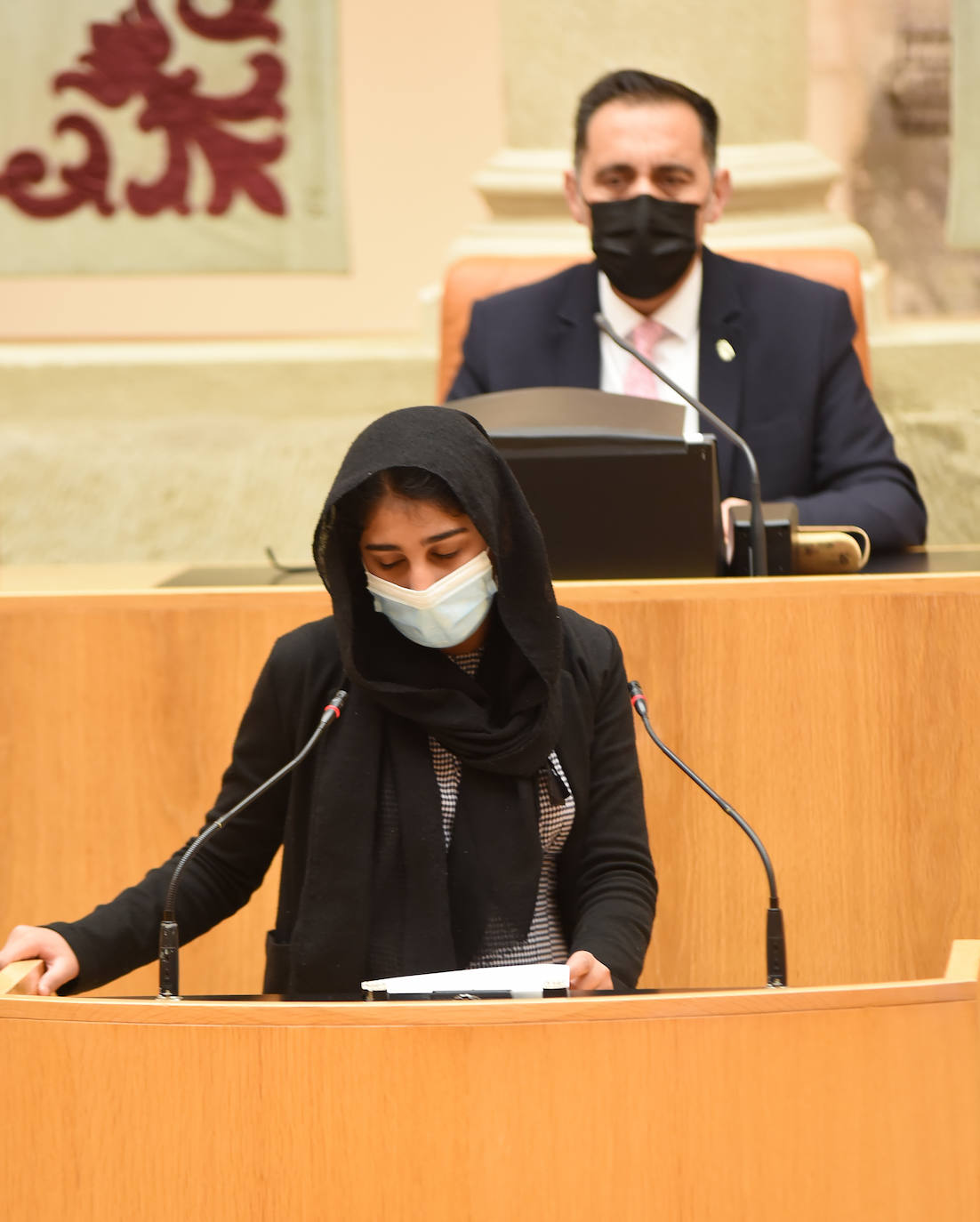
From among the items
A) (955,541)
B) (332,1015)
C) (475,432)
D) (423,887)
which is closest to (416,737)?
(423,887)

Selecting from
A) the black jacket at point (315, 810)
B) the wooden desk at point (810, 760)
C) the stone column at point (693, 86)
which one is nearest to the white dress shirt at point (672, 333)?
the wooden desk at point (810, 760)

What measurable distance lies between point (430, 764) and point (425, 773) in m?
0.01

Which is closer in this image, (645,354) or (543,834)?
(543,834)

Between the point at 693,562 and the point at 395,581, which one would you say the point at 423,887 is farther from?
the point at 693,562

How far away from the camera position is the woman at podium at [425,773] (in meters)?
1.75

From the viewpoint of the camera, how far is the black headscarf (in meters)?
1.78

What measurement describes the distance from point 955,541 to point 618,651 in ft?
7.86

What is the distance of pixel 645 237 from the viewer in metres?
2.96

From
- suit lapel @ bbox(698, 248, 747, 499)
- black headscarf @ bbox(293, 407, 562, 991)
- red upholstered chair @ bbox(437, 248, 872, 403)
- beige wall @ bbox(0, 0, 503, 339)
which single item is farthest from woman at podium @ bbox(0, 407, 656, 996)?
beige wall @ bbox(0, 0, 503, 339)

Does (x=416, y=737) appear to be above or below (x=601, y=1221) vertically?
above

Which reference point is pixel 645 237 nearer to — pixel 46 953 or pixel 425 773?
pixel 425 773

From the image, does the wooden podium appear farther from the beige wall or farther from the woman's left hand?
the beige wall

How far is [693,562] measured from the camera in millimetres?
2365

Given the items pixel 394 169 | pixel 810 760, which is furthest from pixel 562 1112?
pixel 394 169
